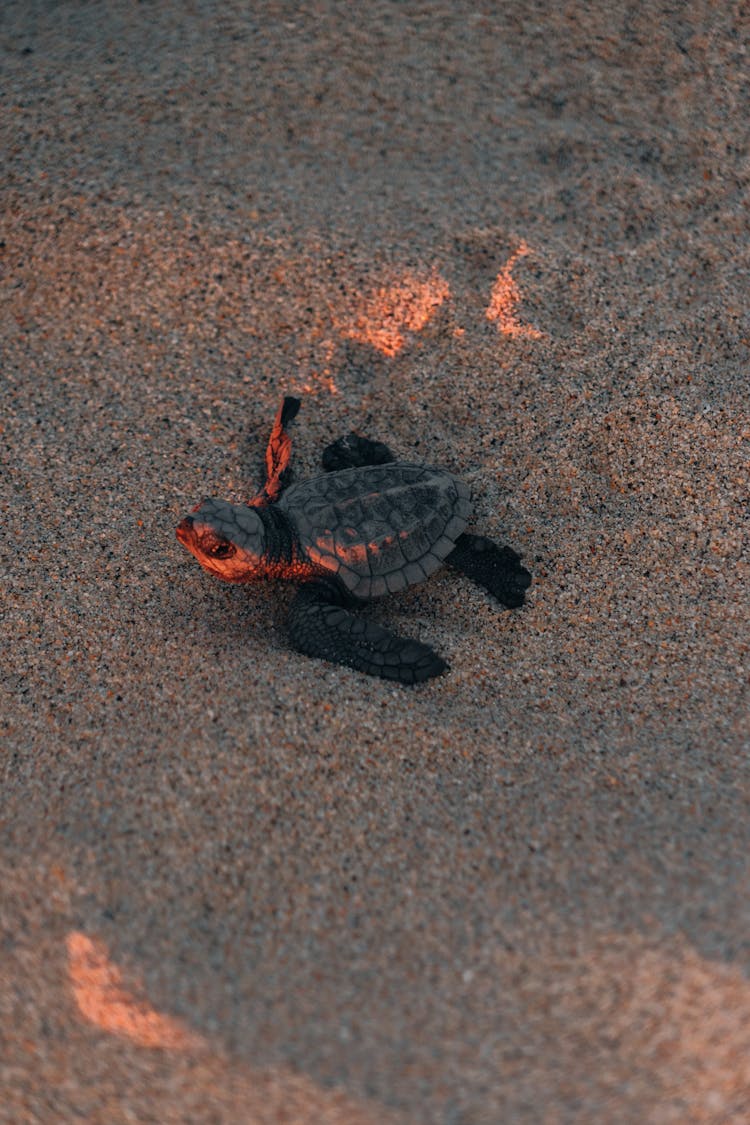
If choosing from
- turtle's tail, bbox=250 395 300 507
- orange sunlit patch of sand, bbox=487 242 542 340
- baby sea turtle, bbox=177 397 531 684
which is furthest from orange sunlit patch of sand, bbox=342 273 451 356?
baby sea turtle, bbox=177 397 531 684

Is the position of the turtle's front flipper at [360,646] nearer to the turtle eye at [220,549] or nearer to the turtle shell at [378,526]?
the turtle shell at [378,526]

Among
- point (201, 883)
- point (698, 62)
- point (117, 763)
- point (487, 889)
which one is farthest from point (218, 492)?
point (698, 62)

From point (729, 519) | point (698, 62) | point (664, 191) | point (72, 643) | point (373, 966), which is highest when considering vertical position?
point (698, 62)

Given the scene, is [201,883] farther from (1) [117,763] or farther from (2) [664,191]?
(2) [664,191]

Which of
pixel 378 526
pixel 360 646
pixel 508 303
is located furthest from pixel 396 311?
pixel 360 646

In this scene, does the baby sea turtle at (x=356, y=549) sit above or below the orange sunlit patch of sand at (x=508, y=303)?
below

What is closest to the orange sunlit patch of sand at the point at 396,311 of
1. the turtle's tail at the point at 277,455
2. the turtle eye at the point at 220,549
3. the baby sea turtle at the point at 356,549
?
the turtle's tail at the point at 277,455
